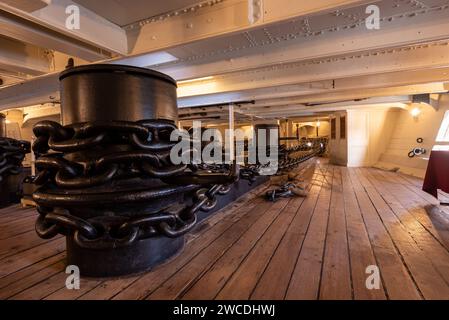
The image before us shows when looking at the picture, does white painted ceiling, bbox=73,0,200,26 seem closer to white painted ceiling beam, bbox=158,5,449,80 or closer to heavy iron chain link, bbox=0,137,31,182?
white painted ceiling beam, bbox=158,5,449,80

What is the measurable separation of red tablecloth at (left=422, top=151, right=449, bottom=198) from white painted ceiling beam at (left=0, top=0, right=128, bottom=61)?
413 centimetres

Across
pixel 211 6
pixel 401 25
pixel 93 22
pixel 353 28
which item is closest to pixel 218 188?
pixel 211 6

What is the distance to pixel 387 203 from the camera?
3.16m

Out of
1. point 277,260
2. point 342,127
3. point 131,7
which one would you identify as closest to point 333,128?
point 342,127

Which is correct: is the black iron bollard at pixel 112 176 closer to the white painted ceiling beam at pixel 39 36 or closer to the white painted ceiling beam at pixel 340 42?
the white painted ceiling beam at pixel 39 36

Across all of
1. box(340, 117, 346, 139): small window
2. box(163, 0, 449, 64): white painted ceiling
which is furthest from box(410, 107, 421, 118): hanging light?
box(163, 0, 449, 64): white painted ceiling

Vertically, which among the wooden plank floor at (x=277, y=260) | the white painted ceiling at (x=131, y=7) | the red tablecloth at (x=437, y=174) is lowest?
the wooden plank floor at (x=277, y=260)

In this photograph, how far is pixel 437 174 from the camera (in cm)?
326

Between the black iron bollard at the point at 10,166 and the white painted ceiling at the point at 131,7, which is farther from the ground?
the white painted ceiling at the point at 131,7

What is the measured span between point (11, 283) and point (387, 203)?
377 cm

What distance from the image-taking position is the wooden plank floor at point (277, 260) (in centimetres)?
126

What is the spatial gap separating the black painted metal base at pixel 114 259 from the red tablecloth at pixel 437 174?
362 cm

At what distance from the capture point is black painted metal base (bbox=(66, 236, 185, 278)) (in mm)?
1395

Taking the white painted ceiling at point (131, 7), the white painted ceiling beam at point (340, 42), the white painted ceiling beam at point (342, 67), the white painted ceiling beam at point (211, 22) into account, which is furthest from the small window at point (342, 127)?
the white painted ceiling at point (131, 7)
